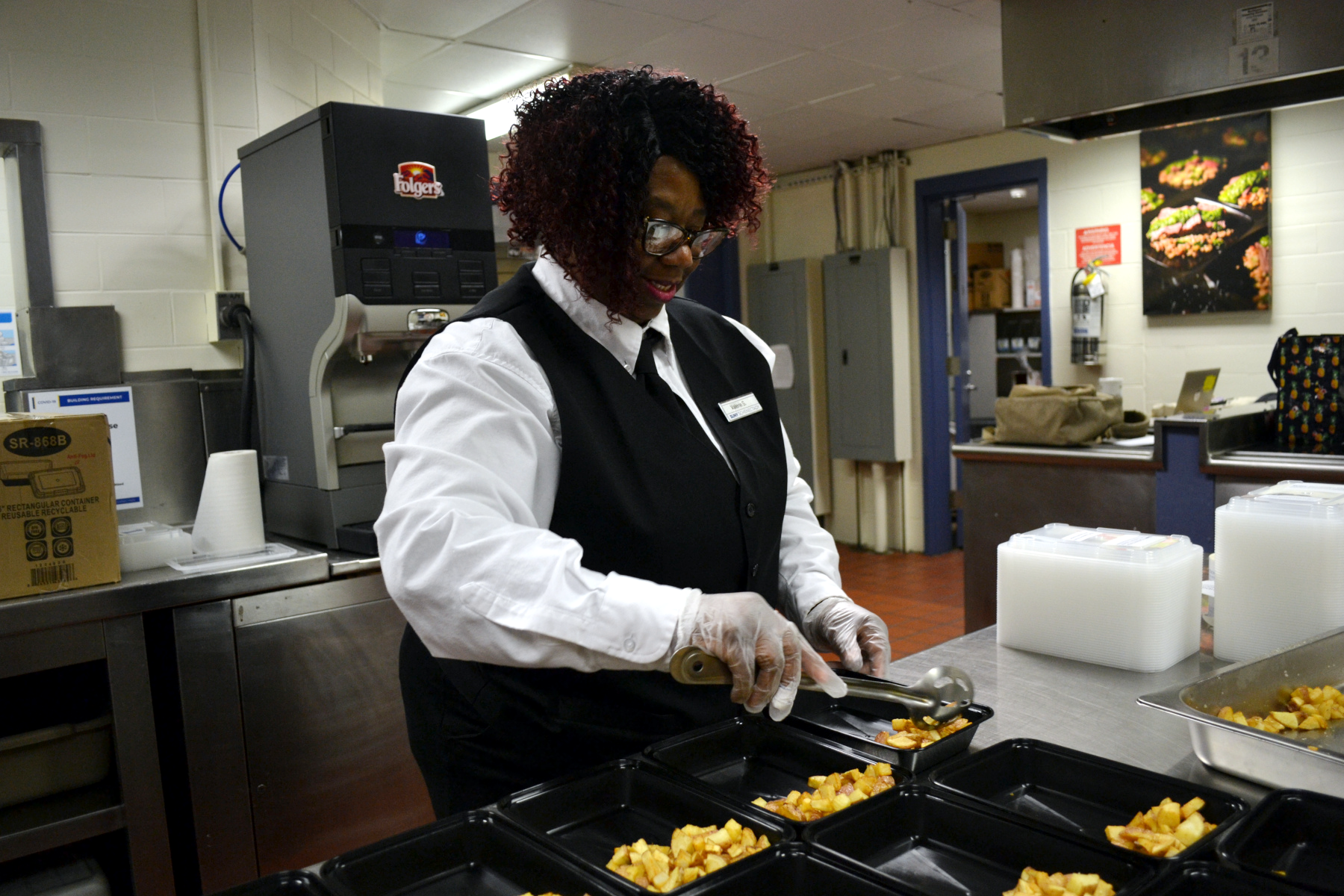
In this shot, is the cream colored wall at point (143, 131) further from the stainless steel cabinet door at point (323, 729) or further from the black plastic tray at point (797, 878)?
the black plastic tray at point (797, 878)

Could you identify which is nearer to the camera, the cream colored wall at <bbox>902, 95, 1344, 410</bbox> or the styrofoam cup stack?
the styrofoam cup stack

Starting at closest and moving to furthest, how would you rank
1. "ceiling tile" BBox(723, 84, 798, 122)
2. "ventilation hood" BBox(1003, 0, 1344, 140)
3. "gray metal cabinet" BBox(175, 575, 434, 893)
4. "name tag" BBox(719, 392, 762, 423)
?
"name tag" BBox(719, 392, 762, 423) < "gray metal cabinet" BBox(175, 575, 434, 893) < "ventilation hood" BBox(1003, 0, 1344, 140) < "ceiling tile" BBox(723, 84, 798, 122)

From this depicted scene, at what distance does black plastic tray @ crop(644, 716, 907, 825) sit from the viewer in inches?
46.8

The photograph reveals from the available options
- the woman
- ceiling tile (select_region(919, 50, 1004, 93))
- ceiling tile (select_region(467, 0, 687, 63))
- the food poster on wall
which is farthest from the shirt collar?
the food poster on wall

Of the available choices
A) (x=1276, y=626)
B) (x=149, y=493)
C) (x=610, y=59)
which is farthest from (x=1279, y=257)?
(x=149, y=493)

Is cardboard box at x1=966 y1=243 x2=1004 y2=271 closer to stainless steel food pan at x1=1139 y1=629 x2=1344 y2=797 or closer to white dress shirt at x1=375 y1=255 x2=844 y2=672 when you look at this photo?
stainless steel food pan at x1=1139 y1=629 x2=1344 y2=797

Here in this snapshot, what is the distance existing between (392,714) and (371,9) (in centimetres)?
255

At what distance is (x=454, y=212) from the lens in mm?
2650

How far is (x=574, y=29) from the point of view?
392cm

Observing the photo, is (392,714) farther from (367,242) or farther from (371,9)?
(371,9)

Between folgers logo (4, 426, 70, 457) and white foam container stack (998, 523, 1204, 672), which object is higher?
folgers logo (4, 426, 70, 457)

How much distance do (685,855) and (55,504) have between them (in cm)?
175

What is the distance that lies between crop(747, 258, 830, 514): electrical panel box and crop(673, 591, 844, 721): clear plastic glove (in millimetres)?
5780

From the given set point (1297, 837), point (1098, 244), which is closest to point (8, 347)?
point (1297, 837)
